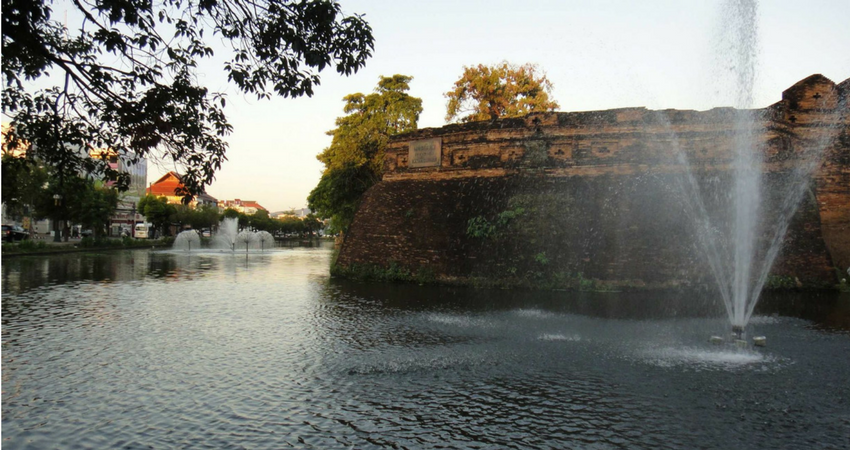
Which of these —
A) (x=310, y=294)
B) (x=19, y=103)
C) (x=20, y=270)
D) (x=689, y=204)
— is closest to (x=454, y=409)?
(x=19, y=103)

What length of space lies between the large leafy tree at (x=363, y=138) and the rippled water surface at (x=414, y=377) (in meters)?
20.7

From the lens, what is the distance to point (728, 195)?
16.0 meters

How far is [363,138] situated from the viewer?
32.4 metres

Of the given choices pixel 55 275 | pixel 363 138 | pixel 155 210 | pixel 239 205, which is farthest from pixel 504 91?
pixel 239 205

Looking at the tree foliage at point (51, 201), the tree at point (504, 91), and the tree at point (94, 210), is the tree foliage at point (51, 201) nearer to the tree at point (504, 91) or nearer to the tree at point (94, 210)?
the tree at point (94, 210)

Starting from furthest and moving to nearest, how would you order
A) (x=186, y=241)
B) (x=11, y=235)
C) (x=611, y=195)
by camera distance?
(x=186, y=241)
(x=11, y=235)
(x=611, y=195)

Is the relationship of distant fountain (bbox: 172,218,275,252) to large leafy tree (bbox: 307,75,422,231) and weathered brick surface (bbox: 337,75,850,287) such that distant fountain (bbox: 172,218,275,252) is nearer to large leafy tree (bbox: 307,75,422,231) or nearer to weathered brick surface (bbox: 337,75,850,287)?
large leafy tree (bbox: 307,75,422,231)

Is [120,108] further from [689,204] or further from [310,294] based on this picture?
[689,204]

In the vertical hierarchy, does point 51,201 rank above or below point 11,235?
above

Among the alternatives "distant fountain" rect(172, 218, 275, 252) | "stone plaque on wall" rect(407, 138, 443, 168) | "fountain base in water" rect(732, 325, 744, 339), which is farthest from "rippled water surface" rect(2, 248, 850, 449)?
"distant fountain" rect(172, 218, 275, 252)

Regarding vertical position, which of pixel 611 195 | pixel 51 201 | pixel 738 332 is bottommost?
pixel 738 332

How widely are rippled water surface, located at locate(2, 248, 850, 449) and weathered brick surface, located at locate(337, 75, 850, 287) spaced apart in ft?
12.9

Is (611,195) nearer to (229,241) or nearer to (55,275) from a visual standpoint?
(55,275)

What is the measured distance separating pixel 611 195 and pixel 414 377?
12086 mm
